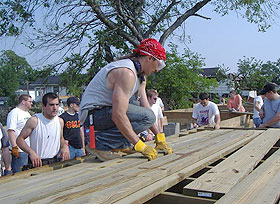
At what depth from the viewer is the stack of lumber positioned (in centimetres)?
189

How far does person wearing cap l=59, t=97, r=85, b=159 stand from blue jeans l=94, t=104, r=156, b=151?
2.68m

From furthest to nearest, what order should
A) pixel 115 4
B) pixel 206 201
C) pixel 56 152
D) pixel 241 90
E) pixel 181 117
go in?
pixel 241 90 → pixel 115 4 → pixel 181 117 → pixel 56 152 → pixel 206 201

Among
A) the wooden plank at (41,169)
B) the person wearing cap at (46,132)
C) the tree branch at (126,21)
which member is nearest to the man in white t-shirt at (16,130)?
the person wearing cap at (46,132)

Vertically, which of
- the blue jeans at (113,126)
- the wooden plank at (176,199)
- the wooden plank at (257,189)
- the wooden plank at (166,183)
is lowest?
the wooden plank at (176,199)

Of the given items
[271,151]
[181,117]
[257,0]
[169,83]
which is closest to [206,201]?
[271,151]

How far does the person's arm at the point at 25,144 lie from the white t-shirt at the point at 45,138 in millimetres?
73

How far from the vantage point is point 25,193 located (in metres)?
2.02

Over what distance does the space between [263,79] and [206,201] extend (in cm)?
3493

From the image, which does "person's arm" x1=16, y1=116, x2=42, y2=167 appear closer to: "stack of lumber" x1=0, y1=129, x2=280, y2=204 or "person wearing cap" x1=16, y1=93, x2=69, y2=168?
Result: "person wearing cap" x1=16, y1=93, x2=69, y2=168

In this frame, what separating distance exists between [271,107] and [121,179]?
534cm

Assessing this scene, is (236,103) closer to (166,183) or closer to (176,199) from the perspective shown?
(166,183)

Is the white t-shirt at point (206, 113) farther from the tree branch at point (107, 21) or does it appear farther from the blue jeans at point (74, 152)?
the tree branch at point (107, 21)

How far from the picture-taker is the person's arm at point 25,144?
4.03 m

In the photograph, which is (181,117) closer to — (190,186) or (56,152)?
(56,152)
